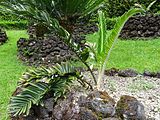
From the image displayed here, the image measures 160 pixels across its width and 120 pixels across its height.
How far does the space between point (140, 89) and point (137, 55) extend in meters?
3.68

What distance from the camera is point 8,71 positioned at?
7844mm

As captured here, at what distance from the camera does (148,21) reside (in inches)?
436

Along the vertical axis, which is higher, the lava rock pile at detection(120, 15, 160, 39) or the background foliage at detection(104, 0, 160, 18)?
the background foliage at detection(104, 0, 160, 18)

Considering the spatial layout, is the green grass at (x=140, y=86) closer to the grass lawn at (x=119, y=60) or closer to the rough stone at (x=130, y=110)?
the rough stone at (x=130, y=110)

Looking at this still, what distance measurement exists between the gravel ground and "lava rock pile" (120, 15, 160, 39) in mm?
5072

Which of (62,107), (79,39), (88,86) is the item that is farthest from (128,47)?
(62,107)

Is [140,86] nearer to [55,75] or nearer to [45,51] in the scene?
[55,75]

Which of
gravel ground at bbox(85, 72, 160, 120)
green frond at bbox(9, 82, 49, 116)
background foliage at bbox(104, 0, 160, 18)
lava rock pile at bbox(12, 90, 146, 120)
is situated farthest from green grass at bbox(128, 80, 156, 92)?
background foliage at bbox(104, 0, 160, 18)

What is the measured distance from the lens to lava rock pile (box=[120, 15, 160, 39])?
432 inches

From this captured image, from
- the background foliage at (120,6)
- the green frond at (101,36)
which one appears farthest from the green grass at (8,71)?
the background foliage at (120,6)

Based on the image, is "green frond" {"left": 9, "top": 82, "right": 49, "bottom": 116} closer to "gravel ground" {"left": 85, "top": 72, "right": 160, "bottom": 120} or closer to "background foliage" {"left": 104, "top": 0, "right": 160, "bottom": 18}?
"gravel ground" {"left": 85, "top": 72, "right": 160, "bottom": 120}

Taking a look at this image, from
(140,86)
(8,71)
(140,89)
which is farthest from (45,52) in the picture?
(140,89)

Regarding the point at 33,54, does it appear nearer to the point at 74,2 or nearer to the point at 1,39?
the point at 74,2

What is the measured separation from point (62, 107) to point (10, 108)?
63cm
